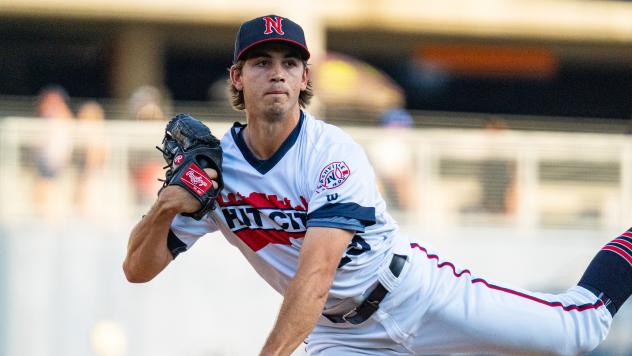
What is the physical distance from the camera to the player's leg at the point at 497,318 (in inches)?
212

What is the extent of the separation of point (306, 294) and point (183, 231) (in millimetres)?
984

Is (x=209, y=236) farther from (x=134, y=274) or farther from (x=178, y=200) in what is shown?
(x=178, y=200)

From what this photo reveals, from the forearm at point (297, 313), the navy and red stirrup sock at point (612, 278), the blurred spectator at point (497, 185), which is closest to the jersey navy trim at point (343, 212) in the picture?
the forearm at point (297, 313)

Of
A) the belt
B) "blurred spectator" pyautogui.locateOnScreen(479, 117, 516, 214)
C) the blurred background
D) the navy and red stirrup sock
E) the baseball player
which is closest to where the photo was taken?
the baseball player

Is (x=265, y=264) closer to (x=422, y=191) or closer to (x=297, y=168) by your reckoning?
(x=297, y=168)

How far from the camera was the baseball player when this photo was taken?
4812 mm

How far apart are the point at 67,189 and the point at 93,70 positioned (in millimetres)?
10650

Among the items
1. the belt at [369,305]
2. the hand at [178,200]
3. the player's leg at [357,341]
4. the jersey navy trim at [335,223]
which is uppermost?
the hand at [178,200]

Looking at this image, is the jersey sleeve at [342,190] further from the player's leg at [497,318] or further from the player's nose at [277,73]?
the player's leg at [497,318]

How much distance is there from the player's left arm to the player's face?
644 mm

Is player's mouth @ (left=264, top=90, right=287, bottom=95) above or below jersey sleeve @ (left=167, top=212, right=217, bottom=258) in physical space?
above

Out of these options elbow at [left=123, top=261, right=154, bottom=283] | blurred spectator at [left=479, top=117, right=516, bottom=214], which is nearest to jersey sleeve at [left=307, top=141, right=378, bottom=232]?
elbow at [left=123, top=261, right=154, bottom=283]

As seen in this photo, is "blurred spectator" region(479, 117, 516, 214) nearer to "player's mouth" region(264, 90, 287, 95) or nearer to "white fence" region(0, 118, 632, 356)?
"white fence" region(0, 118, 632, 356)

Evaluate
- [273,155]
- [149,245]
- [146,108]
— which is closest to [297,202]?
[273,155]
